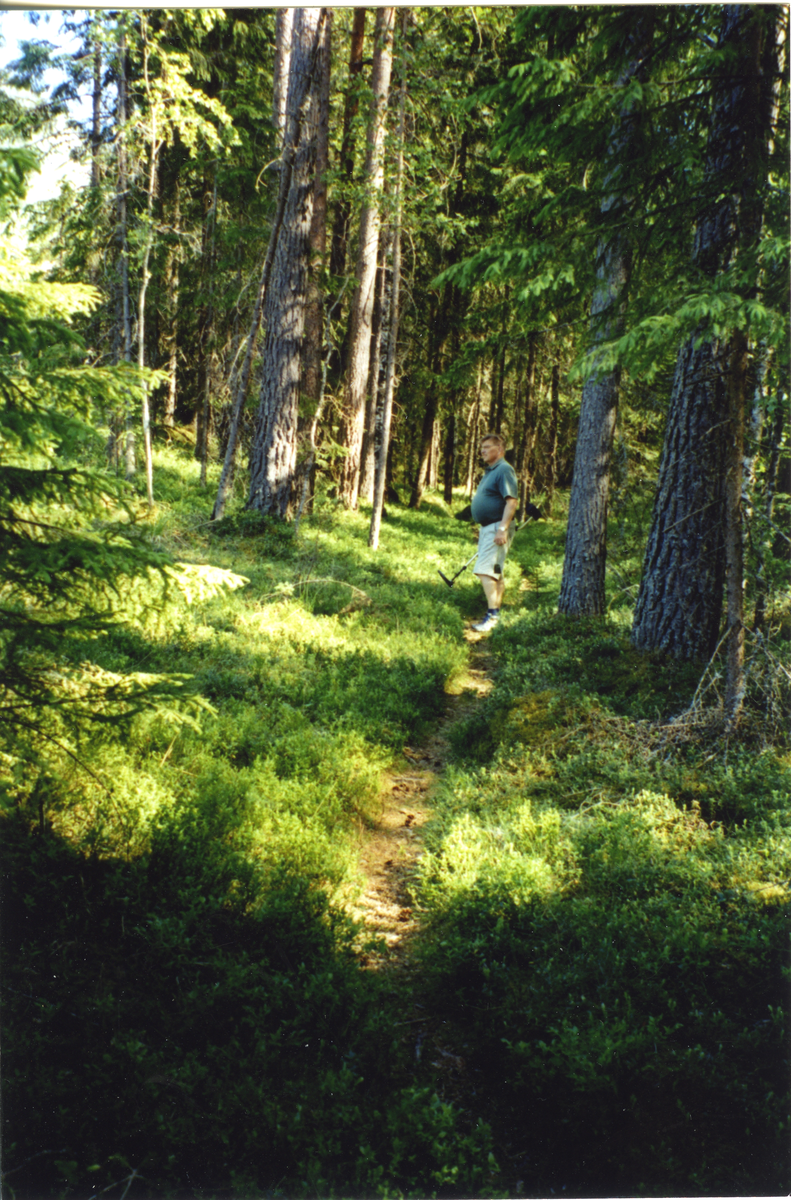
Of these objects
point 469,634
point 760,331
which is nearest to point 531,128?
point 760,331

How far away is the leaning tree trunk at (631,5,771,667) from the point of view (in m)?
4.20

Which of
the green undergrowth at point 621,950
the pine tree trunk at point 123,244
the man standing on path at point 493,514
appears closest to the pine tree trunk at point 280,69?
the pine tree trunk at point 123,244

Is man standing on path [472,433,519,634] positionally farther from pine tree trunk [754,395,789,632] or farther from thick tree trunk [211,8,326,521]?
pine tree trunk [754,395,789,632]

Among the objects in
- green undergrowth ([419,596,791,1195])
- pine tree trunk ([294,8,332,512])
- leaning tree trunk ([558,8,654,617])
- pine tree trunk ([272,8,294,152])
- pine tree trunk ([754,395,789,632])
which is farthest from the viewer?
pine tree trunk ([272,8,294,152])

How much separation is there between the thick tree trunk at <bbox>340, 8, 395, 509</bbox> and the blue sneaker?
16.4 ft

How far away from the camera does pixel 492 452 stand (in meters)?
9.47

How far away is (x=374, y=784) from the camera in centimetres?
496

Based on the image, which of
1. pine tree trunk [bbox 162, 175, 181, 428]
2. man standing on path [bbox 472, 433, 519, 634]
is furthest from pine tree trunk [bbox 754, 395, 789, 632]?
pine tree trunk [bbox 162, 175, 181, 428]

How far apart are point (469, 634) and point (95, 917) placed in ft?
23.2

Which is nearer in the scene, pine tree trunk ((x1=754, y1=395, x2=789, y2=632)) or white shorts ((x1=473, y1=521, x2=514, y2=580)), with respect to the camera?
pine tree trunk ((x1=754, y1=395, x2=789, y2=632))

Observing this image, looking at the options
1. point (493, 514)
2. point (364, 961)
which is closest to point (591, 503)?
point (493, 514)

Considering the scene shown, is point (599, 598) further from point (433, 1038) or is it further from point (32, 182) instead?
point (32, 182)

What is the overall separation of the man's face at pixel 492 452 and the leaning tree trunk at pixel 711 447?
360 cm

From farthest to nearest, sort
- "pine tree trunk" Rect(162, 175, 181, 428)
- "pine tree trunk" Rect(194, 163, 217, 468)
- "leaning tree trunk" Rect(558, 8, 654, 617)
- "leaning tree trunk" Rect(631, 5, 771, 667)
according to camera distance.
A: "pine tree trunk" Rect(162, 175, 181, 428), "pine tree trunk" Rect(194, 163, 217, 468), "leaning tree trunk" Rect(558, 8, 654, 617), "leaning tree trunk" Rect(631, 5, 771, 667)
